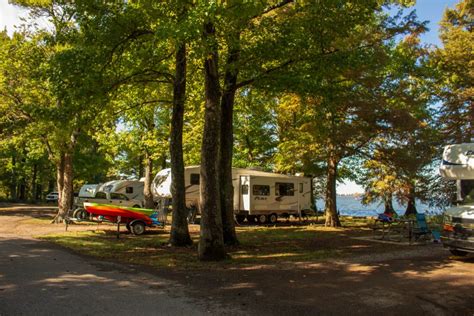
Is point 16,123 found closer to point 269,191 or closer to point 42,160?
point 269,191

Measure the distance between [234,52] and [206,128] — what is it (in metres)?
2.74

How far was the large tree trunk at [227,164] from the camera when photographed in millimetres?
14031

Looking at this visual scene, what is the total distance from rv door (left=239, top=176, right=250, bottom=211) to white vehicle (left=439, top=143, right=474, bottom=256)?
503 inches

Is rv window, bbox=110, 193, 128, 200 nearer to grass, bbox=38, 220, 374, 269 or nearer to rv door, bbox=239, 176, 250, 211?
rv door, bbox=239, 176, 250, 211

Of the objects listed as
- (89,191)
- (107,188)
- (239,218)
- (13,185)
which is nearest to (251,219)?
(239,218)

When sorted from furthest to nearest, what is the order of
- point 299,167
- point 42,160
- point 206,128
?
point 42,160
point 299,167
point 206,128

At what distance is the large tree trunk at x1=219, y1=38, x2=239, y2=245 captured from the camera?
14.0 m

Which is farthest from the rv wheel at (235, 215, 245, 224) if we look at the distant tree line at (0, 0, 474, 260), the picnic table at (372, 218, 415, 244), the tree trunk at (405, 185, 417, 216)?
the tree trunk at (405, 185, 417, 216)

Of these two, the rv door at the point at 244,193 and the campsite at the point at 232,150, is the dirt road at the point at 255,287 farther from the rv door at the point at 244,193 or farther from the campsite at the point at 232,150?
the rv door at the point at 244,193

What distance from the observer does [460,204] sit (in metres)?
11.8

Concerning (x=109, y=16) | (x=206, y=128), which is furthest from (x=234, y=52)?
(x=109, y=16)

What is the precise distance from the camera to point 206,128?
11.1 metres

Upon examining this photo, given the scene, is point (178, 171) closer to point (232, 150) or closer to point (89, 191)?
point (232, 150)

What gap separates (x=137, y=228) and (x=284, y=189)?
10.7m
